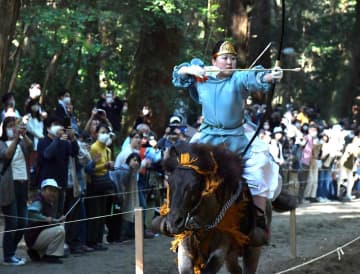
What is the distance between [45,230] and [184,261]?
3749 mm

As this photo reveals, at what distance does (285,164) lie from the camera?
17859 millimetres

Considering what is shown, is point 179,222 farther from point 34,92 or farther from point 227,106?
point 34,92

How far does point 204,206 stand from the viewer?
638 cm

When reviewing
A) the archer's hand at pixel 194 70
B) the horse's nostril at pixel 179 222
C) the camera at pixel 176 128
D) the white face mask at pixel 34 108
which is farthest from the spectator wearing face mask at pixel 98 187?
the horse's nostril at pixel 179 222

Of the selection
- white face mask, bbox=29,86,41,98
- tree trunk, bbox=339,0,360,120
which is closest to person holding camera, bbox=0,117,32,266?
white face mask, bbox=29,86,41,98

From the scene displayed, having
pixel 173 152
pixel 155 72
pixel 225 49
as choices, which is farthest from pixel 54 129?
pixel 155 72

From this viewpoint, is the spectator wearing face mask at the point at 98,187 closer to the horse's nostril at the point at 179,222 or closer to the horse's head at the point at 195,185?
the horse's head at the point at 195,185

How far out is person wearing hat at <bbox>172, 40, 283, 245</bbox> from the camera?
7.11 metres

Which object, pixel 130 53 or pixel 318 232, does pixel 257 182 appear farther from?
pixel 130 53

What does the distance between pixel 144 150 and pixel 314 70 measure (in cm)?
2403

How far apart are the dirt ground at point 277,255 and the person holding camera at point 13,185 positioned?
0.32 metres

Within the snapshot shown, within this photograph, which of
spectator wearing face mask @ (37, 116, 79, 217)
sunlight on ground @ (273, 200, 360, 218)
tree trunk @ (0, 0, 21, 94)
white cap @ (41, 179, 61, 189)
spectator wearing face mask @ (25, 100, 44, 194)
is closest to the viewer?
white cap @ (41, 179, 61, 189)

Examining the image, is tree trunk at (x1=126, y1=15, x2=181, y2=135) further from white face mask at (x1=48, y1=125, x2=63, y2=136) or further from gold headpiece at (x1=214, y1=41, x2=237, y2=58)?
gold headpiece at (x1=214, y1=41, x2=237, y2=58)

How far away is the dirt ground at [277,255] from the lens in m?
9.82
